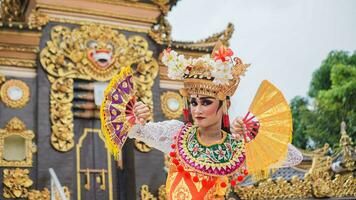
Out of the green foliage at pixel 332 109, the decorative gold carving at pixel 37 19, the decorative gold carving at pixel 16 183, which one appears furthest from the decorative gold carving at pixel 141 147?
the green foliage at pixel 332 109

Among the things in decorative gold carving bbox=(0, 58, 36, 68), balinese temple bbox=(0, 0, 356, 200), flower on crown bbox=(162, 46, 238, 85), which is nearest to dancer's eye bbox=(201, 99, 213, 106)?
flower on crown bbox=(162, 46, 238, 85)

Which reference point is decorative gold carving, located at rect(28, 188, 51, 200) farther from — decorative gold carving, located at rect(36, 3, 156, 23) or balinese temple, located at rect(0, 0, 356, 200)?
decorative gold carving, located at rect(36, 3, 156, 23)

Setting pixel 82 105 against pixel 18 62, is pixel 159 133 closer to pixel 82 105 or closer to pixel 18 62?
pixel 82 105

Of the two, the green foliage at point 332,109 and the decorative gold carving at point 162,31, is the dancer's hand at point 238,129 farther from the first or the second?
the green foliage at point 332,109

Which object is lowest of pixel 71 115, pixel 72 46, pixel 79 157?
pixel 79 157

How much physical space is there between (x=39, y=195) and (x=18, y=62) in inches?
83.1

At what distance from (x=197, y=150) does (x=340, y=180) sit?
5.72 metres

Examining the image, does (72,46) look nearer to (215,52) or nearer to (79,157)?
(79,157)

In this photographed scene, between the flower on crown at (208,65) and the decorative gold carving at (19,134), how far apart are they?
4.58 metres

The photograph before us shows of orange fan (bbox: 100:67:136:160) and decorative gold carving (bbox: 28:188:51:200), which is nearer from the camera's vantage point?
orange fan (bbox: 100:67:136:160)

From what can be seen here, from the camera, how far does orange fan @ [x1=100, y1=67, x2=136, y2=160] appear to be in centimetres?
Result: 414

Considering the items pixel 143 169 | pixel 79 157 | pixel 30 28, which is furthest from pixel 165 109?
pixel 30 28

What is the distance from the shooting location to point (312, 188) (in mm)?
9109

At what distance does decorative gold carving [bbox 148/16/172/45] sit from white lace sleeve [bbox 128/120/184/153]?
5.40m
